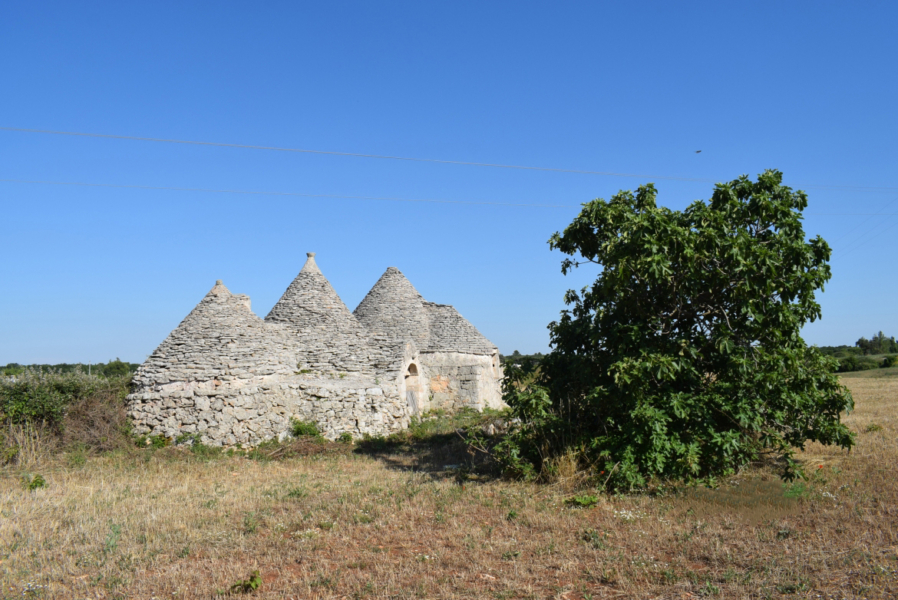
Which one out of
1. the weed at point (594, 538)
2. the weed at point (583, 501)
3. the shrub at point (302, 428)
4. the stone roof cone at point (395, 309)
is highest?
the stone roof cone at point (395, 309)

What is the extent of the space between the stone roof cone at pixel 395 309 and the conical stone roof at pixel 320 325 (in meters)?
2.26

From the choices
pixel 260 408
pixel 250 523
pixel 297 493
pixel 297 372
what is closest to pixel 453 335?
pixel 297 372

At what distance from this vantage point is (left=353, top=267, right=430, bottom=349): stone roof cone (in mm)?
18484

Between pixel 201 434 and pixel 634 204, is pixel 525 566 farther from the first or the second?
pixel 201 434

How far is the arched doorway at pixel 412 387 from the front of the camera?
1594 centimetres

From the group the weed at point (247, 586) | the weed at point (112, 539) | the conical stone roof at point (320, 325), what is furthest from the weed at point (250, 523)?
the conical stone roof at point (320, 325)

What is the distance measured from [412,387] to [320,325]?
10.1 ft

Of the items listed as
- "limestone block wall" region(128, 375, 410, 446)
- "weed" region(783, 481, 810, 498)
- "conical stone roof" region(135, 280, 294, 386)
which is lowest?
"weed" region(783, 481, 810, 498)

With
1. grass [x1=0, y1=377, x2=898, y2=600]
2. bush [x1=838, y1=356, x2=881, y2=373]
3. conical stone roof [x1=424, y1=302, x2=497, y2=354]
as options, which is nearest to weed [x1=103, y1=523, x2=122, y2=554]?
grass [x1=0, y1=377, x2=898, y2=600]

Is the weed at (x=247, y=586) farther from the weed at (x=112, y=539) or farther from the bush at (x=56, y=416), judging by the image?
the bush at (x=56, y=416)

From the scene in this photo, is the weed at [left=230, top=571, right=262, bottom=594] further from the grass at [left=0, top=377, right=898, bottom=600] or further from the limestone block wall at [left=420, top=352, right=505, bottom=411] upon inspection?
the limestone block wall at [left=420, top=352, right=505, bottom=411]

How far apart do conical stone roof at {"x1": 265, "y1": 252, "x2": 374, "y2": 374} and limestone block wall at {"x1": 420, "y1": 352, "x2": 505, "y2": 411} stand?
Result: 321cm

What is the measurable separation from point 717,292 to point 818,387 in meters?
1.73

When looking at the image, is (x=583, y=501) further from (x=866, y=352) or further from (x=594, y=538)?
(x=866, y=352)
